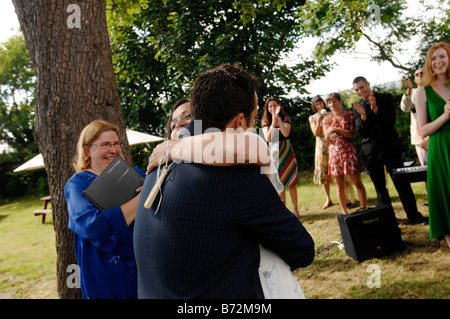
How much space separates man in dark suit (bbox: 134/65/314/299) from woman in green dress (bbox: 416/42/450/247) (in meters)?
2.65

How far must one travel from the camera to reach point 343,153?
5301 mm

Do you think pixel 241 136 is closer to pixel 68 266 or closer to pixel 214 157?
pixel 214 157

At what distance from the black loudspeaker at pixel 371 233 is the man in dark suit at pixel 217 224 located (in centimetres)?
299

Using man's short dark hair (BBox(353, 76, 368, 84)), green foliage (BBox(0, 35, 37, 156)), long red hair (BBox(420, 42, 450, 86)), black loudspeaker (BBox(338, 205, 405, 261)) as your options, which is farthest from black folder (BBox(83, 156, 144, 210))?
green foliage (BBox(0, 35, 37, 156))

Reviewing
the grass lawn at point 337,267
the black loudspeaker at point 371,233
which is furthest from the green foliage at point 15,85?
the black loudspeaker at point 371,233

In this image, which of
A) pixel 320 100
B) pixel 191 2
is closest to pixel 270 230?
pixel 320 100

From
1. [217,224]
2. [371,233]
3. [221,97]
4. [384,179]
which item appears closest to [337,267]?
[371,233]

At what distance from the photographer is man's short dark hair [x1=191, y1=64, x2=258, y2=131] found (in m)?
1.18

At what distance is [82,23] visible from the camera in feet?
9.32

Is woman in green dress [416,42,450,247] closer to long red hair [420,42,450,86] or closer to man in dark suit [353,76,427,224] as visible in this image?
long red hair [420,42,450,86]

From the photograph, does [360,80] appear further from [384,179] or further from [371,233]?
[371,233]

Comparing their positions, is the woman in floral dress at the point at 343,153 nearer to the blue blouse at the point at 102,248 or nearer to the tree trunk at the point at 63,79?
the tree trunk at the point at 63,79

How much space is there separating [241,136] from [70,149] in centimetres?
217

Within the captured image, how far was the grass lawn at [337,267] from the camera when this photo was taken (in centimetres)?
321
